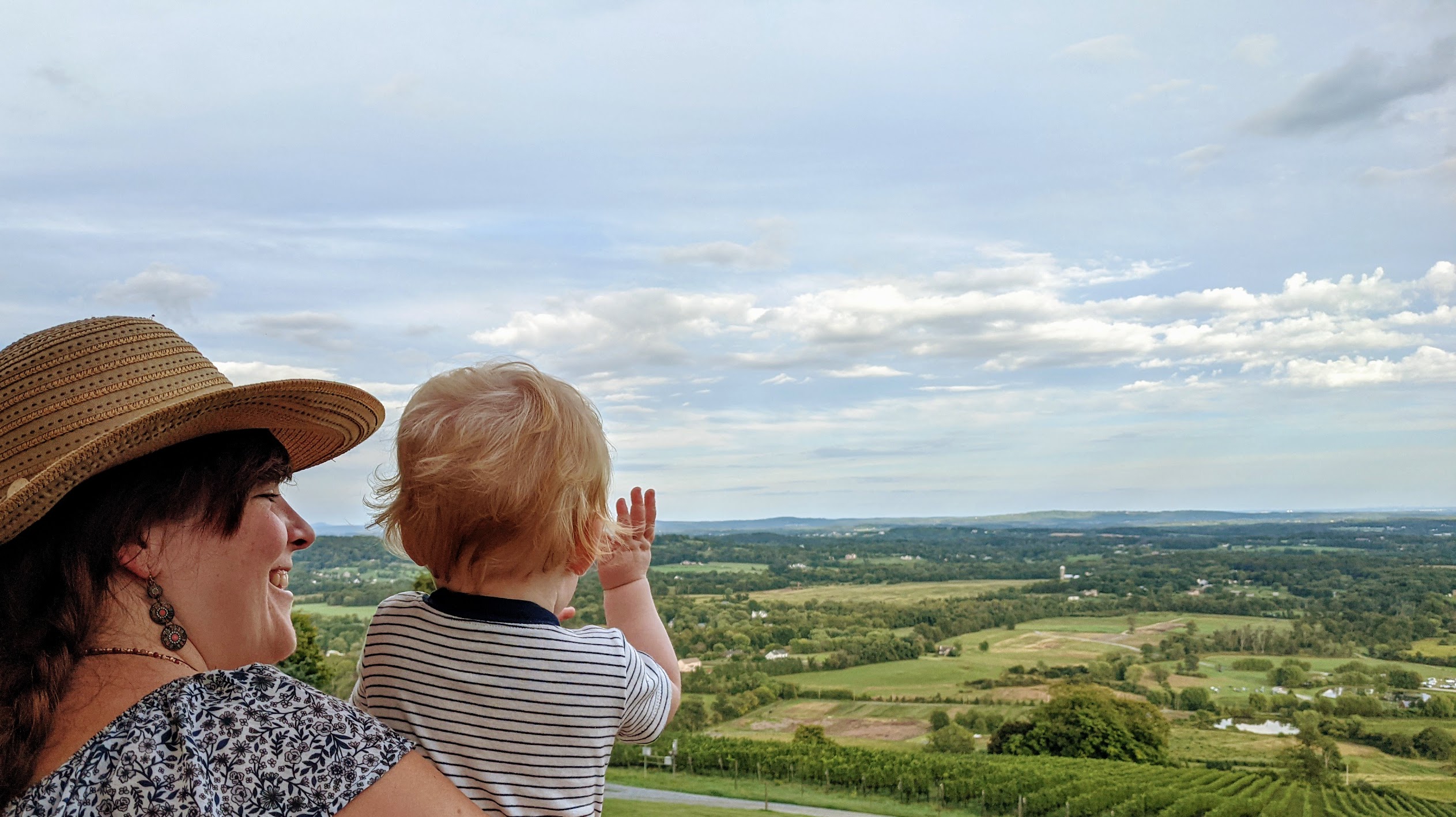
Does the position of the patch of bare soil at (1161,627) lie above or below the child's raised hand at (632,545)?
below

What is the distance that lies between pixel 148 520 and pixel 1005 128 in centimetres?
1987

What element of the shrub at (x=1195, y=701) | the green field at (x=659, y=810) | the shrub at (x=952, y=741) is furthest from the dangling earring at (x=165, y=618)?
the shrub at (x=952, y=741)

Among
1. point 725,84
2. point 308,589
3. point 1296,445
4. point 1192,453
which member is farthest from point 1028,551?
point 308,589

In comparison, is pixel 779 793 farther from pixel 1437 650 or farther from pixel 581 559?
pixel 581 559

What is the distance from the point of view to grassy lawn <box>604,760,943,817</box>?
1495cm

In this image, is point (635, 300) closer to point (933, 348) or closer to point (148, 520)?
point (148, 520)

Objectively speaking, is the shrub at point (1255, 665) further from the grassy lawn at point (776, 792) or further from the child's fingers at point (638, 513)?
the child's fingers at point (638, 513)

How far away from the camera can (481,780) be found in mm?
1084

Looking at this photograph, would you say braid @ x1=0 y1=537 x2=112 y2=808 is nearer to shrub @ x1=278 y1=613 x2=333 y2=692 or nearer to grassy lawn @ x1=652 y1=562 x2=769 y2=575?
shrub @ x1=278 y1=613 x2=333 y2=692

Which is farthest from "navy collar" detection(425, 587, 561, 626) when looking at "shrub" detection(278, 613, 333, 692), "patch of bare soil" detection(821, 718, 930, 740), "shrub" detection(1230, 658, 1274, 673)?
"patch of bare soil" detection(821, 718, 930, 740)

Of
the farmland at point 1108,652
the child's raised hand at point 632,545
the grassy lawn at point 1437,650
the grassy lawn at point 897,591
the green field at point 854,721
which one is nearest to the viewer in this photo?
the child's raised hand at point 632,545

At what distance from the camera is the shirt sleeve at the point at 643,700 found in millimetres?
1149

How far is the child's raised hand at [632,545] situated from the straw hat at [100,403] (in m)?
0.48

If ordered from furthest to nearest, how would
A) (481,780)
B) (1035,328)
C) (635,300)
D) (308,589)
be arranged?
(1035,328) < (635,300) < (308,589) < (481,780)
